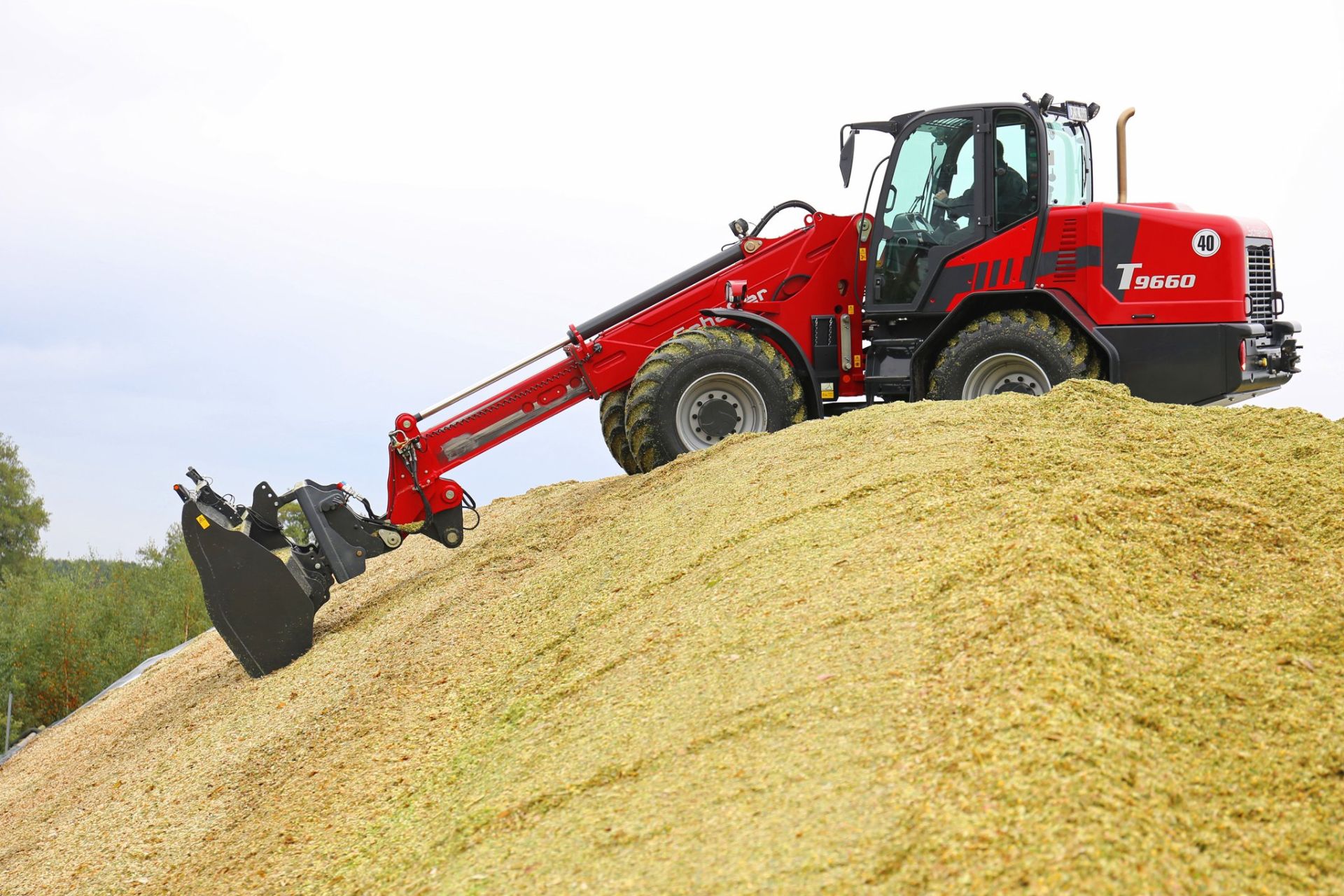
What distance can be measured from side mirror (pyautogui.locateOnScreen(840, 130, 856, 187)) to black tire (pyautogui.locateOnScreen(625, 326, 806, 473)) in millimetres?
1475

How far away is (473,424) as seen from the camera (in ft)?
27.9

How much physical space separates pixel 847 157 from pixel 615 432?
9.48ft

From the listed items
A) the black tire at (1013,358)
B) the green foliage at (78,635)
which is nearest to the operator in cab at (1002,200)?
the black tire at (1013,358)

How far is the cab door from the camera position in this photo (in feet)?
29.0

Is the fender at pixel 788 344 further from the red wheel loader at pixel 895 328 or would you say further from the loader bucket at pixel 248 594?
the loader bucket at pixel 248 594

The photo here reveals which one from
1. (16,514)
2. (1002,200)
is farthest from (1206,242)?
(16,514)

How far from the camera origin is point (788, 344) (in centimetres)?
902

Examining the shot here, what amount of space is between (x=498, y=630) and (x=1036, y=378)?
4320 millimetres

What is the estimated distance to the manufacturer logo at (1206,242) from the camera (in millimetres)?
8359

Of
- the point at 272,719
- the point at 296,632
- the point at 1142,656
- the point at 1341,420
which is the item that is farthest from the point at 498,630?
the point at 1341,420

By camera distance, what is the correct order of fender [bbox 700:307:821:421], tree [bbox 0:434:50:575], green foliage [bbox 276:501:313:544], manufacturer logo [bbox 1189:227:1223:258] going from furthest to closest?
tree [bbox 0:434:50:575], fender [bbox 700:307:821:421], manufacturer logo [bbox 1189:227:1223:258], green foliage [bbox 276:501:313:544]

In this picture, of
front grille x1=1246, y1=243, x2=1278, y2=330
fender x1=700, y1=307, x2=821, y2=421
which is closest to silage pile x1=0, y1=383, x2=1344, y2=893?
fender x1=700, y1=307, x2=821, y2=421

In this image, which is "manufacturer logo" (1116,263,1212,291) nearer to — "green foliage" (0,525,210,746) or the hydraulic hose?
the hydraulic hose

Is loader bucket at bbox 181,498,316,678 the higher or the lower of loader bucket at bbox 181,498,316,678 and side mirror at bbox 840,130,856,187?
the lower
